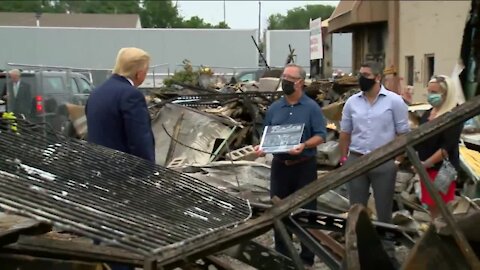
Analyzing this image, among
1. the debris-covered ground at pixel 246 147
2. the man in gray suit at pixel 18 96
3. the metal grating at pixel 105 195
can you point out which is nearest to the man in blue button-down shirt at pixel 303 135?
the debris-covered ground at pixel 246 147

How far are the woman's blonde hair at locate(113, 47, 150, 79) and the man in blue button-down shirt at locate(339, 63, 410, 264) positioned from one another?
1868mm

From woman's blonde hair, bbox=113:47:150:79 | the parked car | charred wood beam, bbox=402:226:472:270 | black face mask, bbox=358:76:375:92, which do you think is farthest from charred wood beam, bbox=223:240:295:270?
the parked car

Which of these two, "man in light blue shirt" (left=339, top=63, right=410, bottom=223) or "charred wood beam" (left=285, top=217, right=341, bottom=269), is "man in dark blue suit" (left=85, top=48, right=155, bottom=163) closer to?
"charred wood beam" (left=285, top=217, right=341, bottom=269)

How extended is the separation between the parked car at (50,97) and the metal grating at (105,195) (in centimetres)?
836

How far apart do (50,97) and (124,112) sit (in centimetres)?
921

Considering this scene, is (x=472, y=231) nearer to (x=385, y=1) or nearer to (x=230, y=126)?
(x=230, y=126)

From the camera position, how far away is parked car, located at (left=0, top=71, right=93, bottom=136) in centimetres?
1258

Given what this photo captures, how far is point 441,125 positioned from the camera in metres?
2.59

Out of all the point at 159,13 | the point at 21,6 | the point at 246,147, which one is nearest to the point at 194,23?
the point at 159,13

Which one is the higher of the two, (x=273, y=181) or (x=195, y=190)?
(x=195, y=190)

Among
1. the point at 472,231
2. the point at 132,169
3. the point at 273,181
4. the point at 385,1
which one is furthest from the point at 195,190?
the point at 385,1

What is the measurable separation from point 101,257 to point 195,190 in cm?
109

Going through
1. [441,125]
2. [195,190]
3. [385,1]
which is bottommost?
[195,190]

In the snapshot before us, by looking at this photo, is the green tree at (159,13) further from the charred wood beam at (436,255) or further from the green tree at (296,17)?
the charred wood beam at (436,255)
